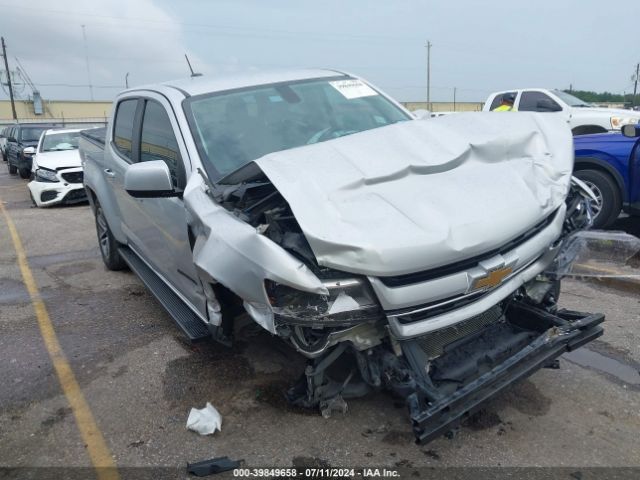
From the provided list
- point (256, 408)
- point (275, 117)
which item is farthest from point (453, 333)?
point (275, 117)

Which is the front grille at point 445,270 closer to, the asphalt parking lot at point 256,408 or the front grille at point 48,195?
the asphalt parking lot at point 256,408

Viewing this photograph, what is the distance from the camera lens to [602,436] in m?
2.86

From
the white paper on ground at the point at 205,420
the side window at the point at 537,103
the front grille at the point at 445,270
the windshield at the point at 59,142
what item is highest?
A: the front grille at the point at 445,270

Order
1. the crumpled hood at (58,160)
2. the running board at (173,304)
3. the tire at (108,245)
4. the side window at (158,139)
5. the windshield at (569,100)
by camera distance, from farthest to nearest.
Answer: the windshield at (569,100)
the crumpled hood at (58,160)
the tire at (108,245)
the side window at (158,139)
the running board at (173,304)

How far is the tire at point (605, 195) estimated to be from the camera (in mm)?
6117

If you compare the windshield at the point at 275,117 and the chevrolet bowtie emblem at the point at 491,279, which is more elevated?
the windshield at the point at 275,117

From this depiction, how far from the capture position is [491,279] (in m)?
2.60

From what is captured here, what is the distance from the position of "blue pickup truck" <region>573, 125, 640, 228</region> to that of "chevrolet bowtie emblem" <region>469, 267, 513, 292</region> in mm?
3953

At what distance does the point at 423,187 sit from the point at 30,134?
68.6 ft

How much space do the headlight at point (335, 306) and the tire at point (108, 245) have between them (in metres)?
4.08

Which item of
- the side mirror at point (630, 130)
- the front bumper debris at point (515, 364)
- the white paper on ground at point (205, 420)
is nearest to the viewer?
the front bumper debris at point (515, 364)

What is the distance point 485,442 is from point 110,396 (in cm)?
233

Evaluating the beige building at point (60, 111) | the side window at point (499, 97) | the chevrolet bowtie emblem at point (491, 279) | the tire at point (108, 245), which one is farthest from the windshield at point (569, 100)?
the beige building at point (60, 111)

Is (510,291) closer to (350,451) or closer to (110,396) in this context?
(350,451)
